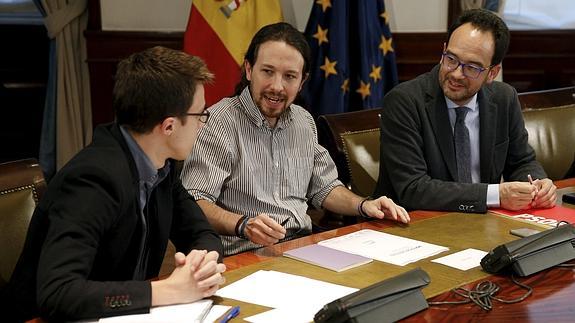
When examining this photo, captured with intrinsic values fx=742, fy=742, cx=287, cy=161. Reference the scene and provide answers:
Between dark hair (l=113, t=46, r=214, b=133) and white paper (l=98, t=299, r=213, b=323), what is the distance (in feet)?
1.38

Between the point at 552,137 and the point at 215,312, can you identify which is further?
the point at 552,137

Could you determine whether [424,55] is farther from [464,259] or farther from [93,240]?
[93,240]

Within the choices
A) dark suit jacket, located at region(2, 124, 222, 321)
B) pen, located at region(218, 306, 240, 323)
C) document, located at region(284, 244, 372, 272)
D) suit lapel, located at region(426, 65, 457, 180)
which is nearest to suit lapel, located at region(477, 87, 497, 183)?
suit lapel, located at region(426, 65, 457, 180)

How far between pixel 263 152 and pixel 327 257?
27.5 inches

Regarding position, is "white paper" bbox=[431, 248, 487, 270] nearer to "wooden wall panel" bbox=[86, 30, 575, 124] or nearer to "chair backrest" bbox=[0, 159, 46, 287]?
"chair backrest" bbox=[0, 159, 46, 287]

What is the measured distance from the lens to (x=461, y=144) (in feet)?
8.61

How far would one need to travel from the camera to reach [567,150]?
3.28m

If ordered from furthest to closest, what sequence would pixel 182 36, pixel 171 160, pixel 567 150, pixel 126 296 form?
pixel 182 36 < pixel 567 150 < pixel 171 160 < pixel 126 296

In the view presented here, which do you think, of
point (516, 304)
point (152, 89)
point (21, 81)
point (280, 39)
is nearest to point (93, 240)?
point (152, 89)

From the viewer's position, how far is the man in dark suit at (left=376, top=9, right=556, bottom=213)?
2.48 meters

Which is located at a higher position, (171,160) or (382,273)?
(171,160)

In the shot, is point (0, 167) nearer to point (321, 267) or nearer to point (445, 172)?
point (321, 267)

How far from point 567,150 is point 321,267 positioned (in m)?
1.90

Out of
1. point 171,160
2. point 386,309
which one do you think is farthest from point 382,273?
point 171,160
